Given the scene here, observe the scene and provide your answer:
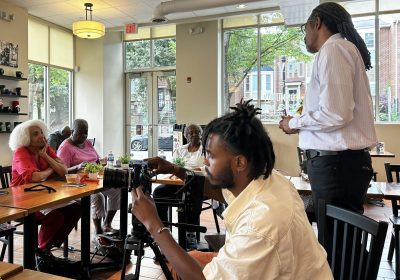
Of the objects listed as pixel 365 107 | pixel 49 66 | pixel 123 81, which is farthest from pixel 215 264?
pixel 123 81

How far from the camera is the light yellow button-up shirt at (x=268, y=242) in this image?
780mm

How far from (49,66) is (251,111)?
21.5 feet

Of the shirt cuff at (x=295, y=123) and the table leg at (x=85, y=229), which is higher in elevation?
the shirt cuff at (x=295, y=123)

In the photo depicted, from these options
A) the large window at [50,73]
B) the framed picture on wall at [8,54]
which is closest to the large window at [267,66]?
the large window at [50,73]

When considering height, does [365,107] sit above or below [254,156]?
above

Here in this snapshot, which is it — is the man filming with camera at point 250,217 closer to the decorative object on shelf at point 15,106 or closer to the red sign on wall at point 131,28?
the decorative object on shelf at point 15,106

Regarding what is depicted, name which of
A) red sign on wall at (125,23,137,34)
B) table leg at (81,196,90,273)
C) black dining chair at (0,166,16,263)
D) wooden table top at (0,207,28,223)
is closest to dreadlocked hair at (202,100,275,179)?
wooden table top at (0,207,28,223)

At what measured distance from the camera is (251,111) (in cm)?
104

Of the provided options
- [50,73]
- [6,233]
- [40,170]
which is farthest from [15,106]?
[6,233]

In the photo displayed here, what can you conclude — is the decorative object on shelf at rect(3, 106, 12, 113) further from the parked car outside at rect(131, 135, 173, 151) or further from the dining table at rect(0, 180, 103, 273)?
the dining table at rect(0, 180, 103, 273)

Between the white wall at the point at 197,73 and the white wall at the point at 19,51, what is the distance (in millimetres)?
2677

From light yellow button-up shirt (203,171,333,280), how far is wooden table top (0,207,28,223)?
1305 millimetres

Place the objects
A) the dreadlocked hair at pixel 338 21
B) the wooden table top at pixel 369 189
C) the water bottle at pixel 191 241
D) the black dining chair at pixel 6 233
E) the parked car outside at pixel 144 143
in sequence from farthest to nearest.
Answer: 1. the parked car outside at pixel 144 143
2. the water bottle at pixel 191 241
3. the black dining chair at pixel 6 233
4. the wooden table top at pixel 369 189
5. the dreadlocked hair at pixel 338 21

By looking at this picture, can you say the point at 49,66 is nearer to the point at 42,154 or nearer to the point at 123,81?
the point at 123,81
